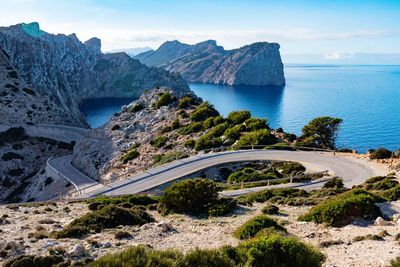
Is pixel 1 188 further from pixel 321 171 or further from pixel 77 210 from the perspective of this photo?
pixel 321 171

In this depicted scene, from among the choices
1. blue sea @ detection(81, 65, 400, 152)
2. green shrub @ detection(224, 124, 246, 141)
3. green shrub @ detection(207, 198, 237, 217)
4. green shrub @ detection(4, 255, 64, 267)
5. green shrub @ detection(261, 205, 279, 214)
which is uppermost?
green shrub @ detection(4, 255, 64, 267)

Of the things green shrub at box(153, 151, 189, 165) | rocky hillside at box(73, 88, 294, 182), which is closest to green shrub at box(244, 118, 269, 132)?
rocky hillside at box(73, 88, 294, 182)

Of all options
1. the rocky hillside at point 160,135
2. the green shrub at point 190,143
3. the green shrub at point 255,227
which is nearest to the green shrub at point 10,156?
the rocky hillside at point 160,135

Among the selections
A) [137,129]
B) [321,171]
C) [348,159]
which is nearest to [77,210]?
[321,171]

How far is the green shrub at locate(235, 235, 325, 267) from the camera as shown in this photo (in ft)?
42.9

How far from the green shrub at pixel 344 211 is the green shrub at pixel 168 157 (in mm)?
32010

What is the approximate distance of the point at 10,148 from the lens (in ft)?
257

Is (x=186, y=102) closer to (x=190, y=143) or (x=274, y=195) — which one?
(x=190, y=143)

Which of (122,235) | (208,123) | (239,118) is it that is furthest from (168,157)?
(122,235)

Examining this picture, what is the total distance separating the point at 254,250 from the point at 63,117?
316ft

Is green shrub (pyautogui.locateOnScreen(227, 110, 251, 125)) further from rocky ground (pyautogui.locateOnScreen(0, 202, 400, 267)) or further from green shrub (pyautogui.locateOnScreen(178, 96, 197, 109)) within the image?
rocky ground (pyautogui.locateOnScreen(0, 202, 400, 267))

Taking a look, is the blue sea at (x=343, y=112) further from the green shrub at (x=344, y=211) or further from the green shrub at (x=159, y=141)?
the green shrub at (x=344, y=211)

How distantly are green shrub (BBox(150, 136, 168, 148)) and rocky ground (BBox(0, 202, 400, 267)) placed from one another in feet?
116

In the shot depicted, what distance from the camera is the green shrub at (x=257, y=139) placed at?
52.5 metres
